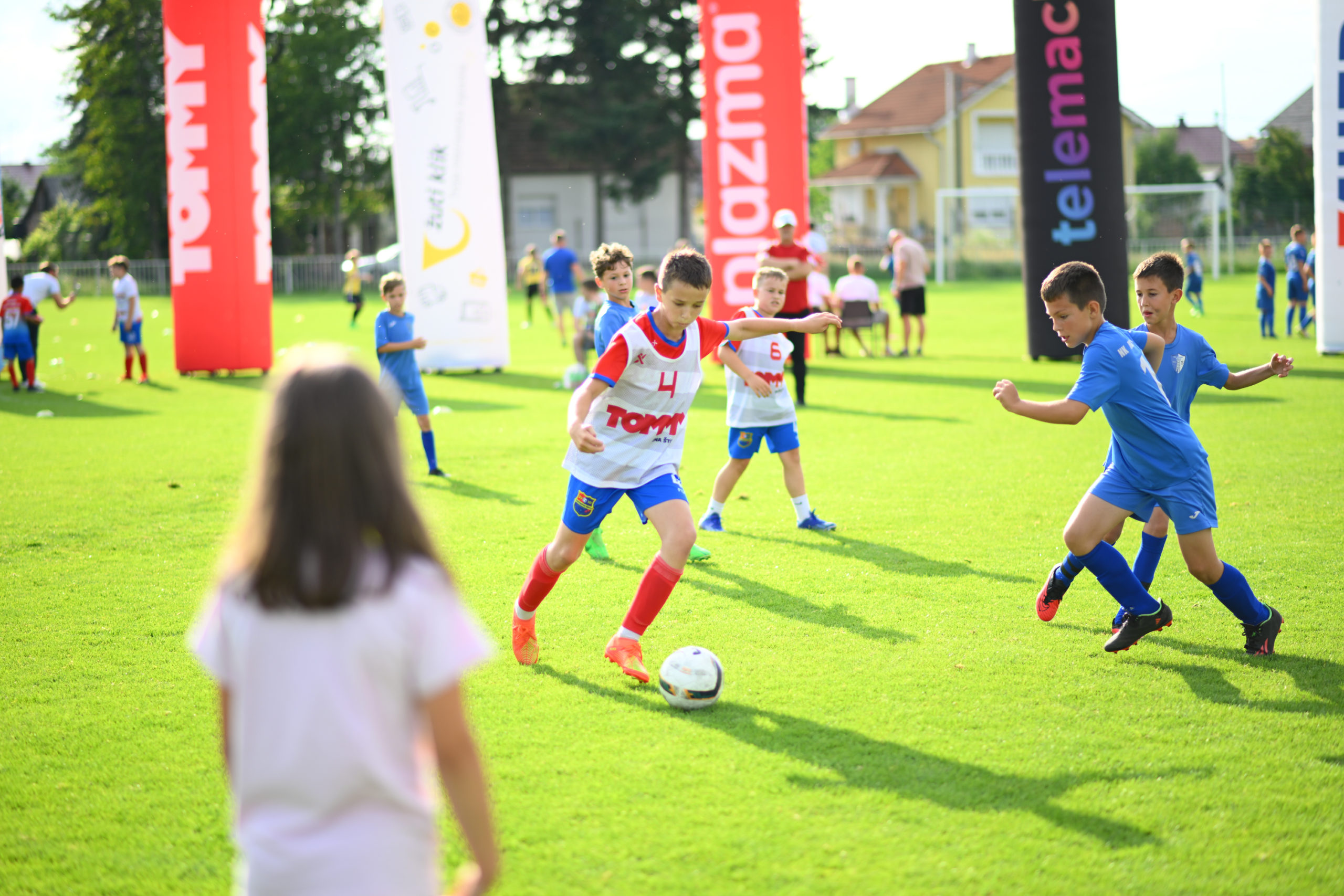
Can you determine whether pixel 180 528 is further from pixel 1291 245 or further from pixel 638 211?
pixel 638 211

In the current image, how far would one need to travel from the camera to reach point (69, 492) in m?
10.1

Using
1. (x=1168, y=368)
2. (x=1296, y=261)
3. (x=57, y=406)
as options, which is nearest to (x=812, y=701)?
(x=1168, y=368)

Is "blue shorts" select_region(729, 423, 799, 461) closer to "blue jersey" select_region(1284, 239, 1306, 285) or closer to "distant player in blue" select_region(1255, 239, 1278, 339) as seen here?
"distant player in blue" select_region(1255, 239, 1278, 339)

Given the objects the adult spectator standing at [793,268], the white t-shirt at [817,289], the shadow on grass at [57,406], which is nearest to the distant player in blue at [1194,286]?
the white t-shirt at [817,289]

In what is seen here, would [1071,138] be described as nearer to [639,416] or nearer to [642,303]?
[642,303]

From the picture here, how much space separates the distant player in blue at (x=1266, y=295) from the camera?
821 inches

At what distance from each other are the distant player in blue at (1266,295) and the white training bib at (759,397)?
613 inches

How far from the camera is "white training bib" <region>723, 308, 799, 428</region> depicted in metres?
8.08

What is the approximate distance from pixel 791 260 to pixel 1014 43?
5741 mm

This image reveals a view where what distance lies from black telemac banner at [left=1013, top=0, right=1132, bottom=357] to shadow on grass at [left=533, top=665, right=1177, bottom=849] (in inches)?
551

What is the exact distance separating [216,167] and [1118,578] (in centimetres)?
1710

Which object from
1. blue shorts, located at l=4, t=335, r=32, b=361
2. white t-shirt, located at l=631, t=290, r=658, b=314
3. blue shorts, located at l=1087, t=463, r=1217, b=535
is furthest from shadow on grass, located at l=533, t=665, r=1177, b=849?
blue shorts, located at l=4, t=335, r=32, b=361

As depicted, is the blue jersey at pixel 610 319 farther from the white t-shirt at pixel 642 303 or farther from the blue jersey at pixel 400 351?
the blue jersey at pixel 400 351

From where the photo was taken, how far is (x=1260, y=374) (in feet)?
18.2
